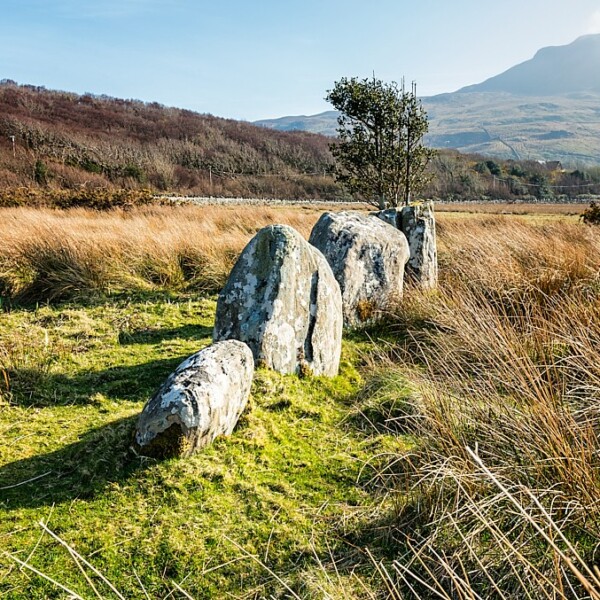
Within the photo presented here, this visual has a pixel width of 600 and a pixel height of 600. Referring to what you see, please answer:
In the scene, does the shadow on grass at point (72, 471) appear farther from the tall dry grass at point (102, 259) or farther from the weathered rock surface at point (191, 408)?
the tall dry grass at point (102, 259)

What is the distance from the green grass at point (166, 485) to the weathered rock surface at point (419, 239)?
3.63 metres

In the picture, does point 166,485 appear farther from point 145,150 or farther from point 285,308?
point 145,150

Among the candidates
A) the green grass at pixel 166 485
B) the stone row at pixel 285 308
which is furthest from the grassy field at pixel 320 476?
the stone row at pixel 285 308

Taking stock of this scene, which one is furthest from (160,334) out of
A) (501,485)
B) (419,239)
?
(501,485)

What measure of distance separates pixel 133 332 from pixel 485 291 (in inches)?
181

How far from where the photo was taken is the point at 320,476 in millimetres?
3570

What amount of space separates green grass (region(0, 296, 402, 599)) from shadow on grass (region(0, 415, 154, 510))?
0.01 metres

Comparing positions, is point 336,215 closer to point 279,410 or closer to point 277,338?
point 277,338

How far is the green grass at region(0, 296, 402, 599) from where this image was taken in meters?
2.60

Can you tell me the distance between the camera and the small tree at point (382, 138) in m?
14.1

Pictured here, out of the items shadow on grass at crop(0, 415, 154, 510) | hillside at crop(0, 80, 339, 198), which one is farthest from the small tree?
hillside at crop(0, 80, 339, 198)

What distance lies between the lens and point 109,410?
4387 mm

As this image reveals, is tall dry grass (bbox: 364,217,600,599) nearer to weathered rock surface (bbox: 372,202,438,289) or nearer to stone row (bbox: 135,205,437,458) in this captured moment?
stone row (bbox: 135,205,437,458)

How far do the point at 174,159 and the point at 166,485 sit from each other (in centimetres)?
4543
